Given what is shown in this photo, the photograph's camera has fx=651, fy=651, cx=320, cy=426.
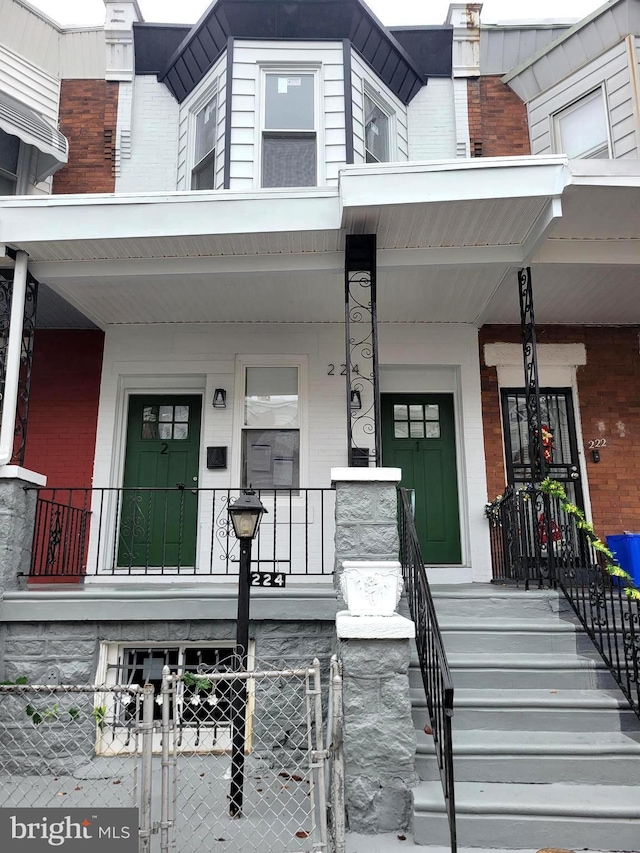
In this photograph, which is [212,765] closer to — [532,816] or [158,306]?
[532,816]

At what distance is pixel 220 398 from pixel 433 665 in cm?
418

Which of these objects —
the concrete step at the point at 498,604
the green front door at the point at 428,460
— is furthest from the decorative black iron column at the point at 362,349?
the concrete step at the point at 498,604

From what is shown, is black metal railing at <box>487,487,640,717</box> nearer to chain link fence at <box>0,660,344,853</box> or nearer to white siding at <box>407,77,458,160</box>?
chain link fence at <box>0,660,344,853</box>

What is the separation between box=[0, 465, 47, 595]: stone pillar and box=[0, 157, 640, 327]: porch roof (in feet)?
6.19

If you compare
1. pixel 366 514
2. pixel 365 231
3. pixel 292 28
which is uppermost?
pixel 292 28

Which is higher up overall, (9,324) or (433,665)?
(9,324)

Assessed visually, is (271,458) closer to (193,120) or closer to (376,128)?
(376,128)

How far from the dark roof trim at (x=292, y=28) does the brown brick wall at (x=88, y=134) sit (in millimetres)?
1052

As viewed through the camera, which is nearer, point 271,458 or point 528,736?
point 528,736

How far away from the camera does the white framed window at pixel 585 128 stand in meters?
7.51

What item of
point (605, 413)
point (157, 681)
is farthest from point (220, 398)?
point (605, 413)

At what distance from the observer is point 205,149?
7.65 m

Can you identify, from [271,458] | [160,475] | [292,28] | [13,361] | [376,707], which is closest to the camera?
[376,707]

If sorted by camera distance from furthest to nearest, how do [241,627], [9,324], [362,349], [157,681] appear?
[362,349], [9,324], [157,681], [241,627]
